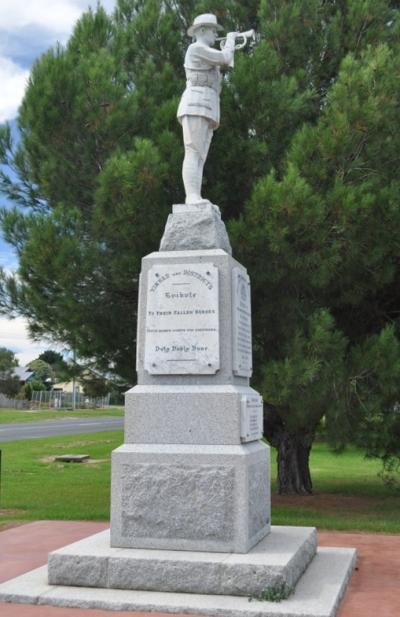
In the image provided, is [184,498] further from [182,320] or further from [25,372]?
[25,372]

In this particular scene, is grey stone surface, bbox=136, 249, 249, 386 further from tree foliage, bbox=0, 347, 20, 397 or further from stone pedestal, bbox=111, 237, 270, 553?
tree foliage, bbox=0, 347, 20, 397

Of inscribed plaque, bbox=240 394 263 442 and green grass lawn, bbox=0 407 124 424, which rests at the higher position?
A: green grass lawn, bbox=0 407 124 424

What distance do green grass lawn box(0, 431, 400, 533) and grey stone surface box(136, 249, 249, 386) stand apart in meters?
3.85

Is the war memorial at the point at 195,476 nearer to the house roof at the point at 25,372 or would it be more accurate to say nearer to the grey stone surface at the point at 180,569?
the grey stone surface at the point at 180,569

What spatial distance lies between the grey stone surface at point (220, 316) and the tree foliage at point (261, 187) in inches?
87.0

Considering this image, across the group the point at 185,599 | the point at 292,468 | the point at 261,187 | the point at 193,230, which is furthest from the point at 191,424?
the point at 292,468

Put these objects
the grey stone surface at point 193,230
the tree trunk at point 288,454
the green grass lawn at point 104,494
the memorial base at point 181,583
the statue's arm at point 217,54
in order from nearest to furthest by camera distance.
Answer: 1. the memorial base at point 181,583
2. the grey stone surface at point 193,230
3. the statue's arm at point 217,54
4. the green grass lawn at point 104,494
5. the tree trunk at point 288,454

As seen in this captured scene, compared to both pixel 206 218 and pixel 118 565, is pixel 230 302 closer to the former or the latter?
pixel 206 218

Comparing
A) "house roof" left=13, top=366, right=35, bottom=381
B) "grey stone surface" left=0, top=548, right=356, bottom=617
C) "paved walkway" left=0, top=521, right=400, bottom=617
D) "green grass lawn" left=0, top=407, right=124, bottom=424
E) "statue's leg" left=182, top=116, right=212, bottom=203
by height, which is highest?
"house roof" left=13, top=366, right=35, bottom=381

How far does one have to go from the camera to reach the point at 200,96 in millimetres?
6766

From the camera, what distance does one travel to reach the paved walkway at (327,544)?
506 centimetres

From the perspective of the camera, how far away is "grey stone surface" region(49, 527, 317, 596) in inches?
203

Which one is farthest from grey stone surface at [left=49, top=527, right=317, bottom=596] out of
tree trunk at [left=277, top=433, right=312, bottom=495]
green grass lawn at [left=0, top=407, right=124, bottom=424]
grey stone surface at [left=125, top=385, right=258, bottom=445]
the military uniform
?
green grass lawn at [left=0, top=407, right=124, bottom=424]

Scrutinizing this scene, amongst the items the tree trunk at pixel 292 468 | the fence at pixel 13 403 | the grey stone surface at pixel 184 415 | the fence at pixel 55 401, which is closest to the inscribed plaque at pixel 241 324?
the grey stone surface at pixel 184 415
